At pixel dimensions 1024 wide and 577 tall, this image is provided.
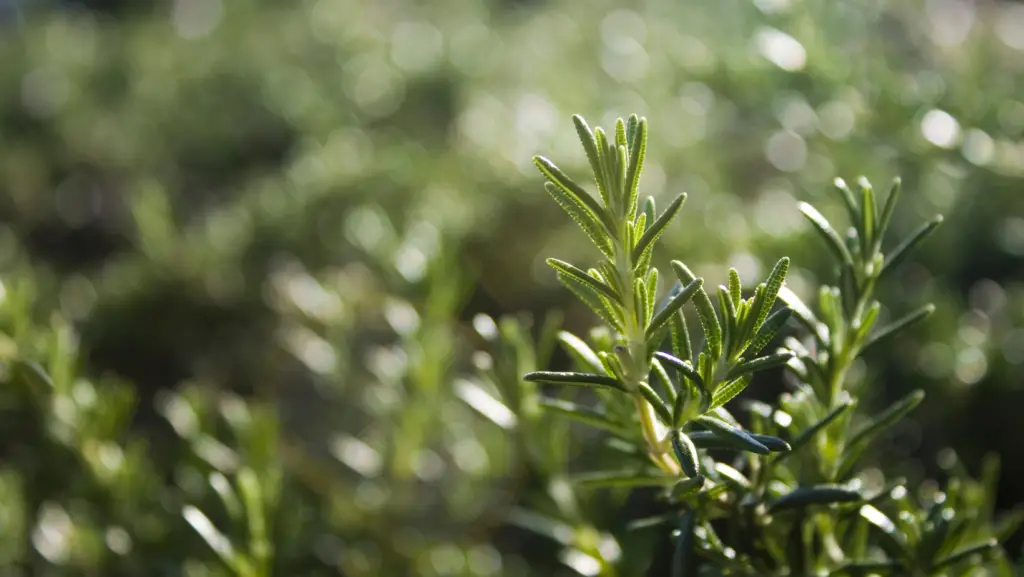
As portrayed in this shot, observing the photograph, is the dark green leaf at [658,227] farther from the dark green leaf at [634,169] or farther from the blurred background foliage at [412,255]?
the blurred background foliage at [412,255]

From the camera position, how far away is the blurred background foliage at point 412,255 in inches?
26.6

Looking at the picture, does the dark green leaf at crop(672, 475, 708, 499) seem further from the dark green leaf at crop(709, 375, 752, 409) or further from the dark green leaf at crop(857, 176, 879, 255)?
the dark green leaf at crop(857, 176, 879, 255)

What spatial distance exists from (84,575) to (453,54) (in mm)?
1035

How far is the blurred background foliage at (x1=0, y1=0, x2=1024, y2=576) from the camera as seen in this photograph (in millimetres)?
675

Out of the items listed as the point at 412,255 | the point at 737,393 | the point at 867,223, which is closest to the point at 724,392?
the point at 737,393

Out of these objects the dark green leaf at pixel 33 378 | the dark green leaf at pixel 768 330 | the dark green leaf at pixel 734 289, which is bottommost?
the dark green leaf at pixel 33 378

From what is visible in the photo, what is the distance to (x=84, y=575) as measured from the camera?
0.67 m

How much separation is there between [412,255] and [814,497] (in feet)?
1.53

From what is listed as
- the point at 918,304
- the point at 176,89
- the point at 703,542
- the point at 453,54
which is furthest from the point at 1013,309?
the point at 176,89

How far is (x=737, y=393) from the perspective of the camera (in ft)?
1.17

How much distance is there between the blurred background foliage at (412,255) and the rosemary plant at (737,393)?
136mm

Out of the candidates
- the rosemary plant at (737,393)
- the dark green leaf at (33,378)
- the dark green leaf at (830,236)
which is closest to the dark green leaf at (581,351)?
the rosemary plant at (737,393)

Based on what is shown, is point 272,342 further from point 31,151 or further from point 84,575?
point 31,151

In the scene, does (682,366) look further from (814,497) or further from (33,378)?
(33,378)
